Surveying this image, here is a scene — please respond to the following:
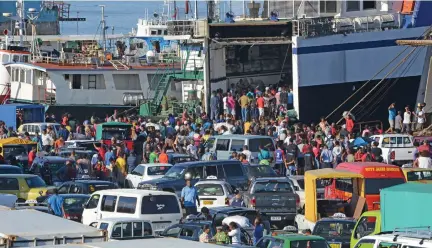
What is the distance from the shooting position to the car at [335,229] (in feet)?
75.9

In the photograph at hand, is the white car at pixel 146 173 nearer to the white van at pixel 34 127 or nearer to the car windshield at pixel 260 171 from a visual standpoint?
the car windshield at pixel 260 171

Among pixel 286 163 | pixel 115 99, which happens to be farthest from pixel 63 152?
pixel 115 99

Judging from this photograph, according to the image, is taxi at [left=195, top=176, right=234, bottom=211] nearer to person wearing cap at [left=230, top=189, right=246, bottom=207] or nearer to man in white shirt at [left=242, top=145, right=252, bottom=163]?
person wearing cap at [left=230, top=189, right=246, bottom=207]

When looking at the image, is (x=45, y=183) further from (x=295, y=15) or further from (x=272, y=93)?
(x=295, y=15)

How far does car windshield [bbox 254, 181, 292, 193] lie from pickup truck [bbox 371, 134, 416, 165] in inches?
339

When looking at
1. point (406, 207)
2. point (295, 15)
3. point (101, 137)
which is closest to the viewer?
point (406, 207)

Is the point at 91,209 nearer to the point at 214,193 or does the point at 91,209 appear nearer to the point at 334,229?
the point at 214,193

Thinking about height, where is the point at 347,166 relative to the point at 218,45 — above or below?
below

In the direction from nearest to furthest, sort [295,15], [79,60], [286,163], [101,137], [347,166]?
1. [347,166]
2. [286,163]
3. [101,137]
4. [295,15]
5. [79,60]

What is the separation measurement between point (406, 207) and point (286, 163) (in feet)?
44.0

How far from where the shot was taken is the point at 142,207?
2498cm

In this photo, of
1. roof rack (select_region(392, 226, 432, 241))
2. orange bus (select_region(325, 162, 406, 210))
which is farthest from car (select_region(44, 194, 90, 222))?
roof rack (select_region(392, 226, 432, 241))

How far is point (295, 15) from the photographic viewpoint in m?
46.9

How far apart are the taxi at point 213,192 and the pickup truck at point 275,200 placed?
71cm
